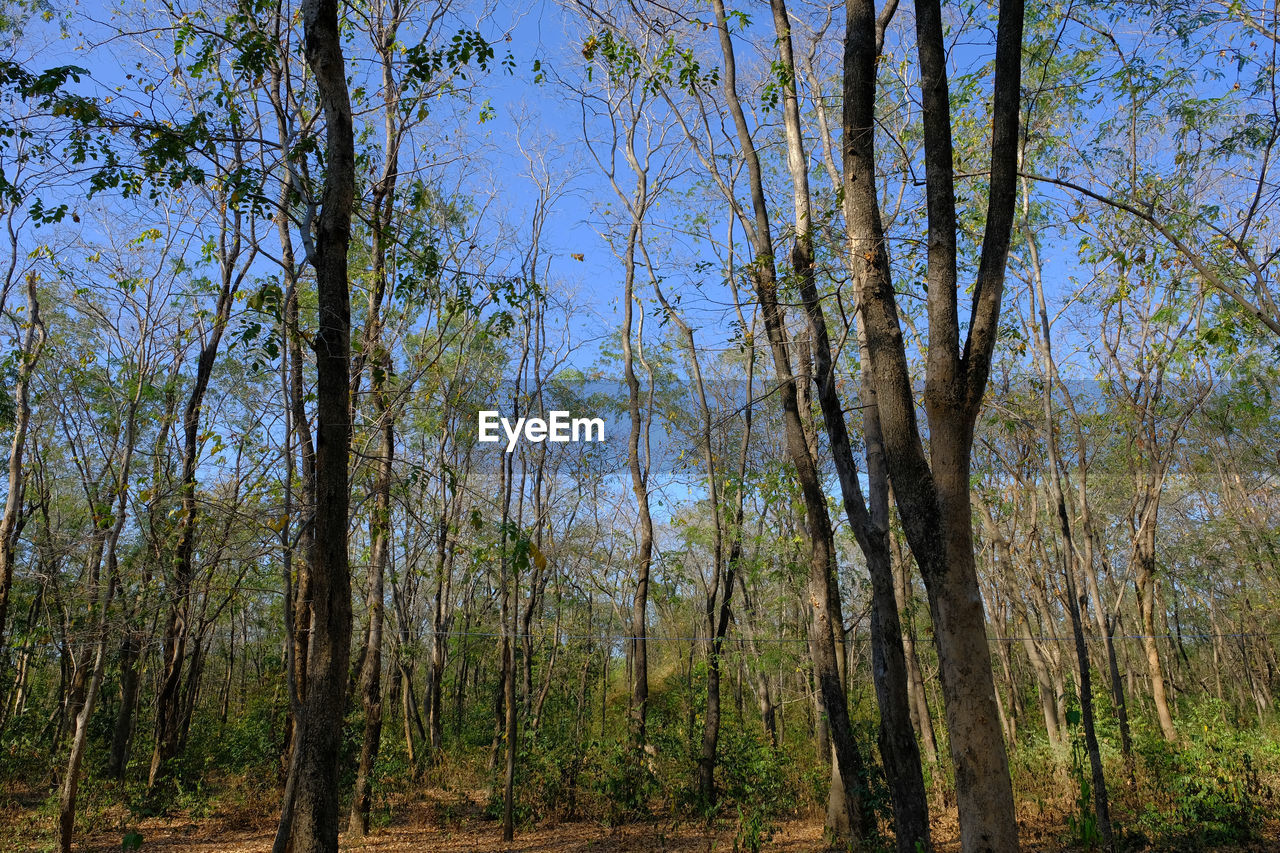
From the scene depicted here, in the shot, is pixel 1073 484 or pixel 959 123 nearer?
pixel 959 123

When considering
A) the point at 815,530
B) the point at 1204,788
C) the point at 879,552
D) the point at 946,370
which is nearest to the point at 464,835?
the point at 815,530

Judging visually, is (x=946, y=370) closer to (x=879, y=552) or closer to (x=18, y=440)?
(x=879, y=552)

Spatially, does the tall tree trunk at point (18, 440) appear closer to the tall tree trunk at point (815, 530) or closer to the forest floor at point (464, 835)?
the forest floor at point (464, 835)

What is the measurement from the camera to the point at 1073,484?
51.3 feet

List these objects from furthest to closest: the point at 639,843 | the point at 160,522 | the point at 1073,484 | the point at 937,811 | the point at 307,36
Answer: the point at 1073,484 < the point at 937,811 < the point at 639,843 < the point at 160,522 < the point at 307,36

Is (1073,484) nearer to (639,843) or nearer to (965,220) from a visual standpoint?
(965,220)

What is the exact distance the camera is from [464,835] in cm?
983

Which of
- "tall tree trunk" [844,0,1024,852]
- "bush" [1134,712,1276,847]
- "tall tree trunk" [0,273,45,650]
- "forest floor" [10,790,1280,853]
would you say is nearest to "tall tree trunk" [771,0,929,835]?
"tall tree trunk" [844,0,1024,852]

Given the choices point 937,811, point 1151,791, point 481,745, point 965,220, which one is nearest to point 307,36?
point 965,220

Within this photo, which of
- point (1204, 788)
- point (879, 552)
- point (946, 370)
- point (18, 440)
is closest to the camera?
point (946, 370)

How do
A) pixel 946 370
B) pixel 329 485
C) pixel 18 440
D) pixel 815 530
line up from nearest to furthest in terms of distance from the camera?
1. pixel 946 370
2. pixel 329 485
3. pixel 815 530
4. pixel 18 440

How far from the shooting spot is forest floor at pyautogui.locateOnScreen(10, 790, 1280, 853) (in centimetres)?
876

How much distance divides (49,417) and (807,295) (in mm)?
13784

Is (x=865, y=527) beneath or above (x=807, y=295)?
beneath
